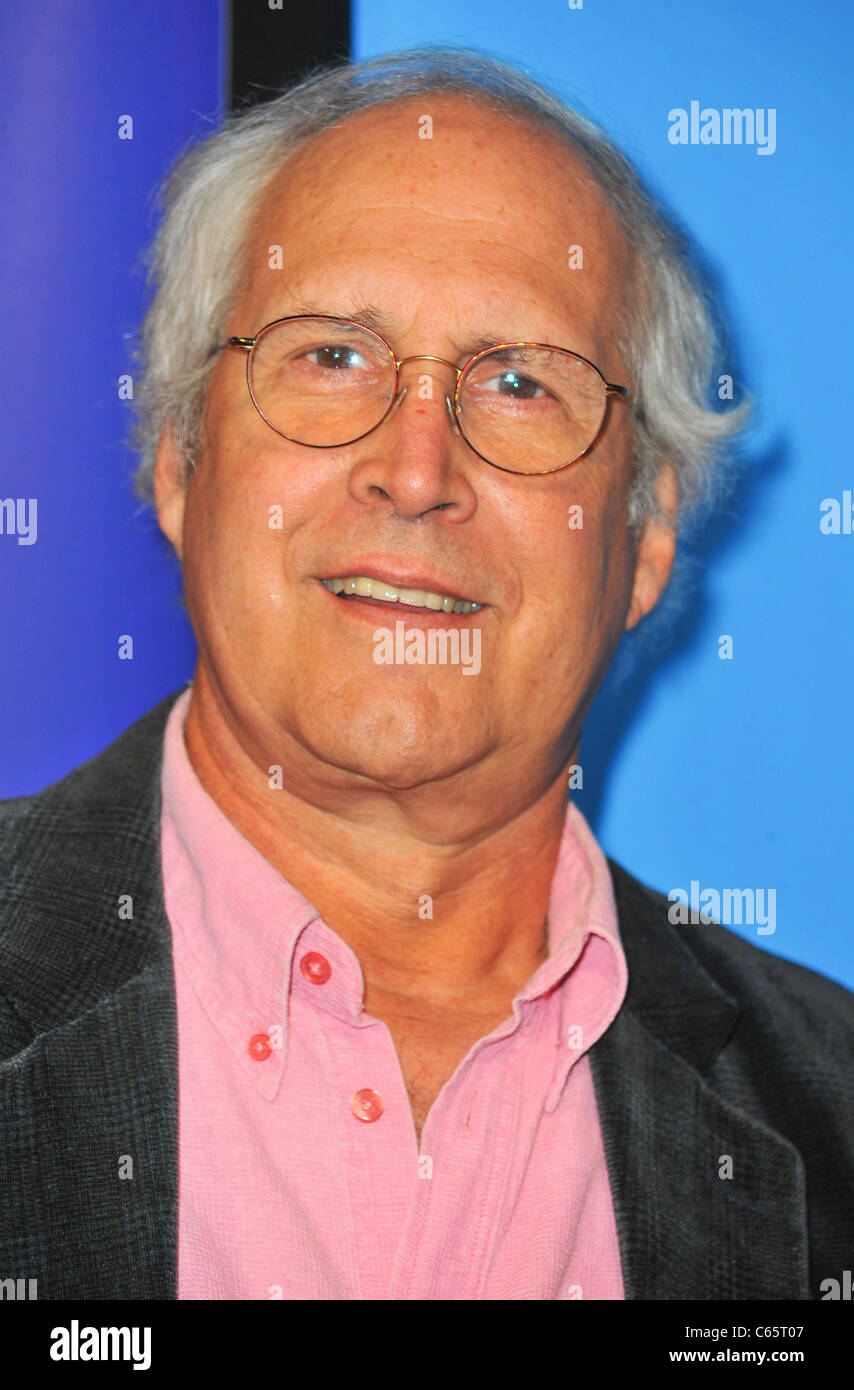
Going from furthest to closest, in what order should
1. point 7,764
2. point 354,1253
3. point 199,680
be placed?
point 7,764, point 199,680, point 354,1253

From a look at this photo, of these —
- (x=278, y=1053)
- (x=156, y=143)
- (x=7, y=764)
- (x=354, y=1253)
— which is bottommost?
(x=354, y=1253)

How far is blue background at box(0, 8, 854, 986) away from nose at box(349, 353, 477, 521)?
59 centimetres

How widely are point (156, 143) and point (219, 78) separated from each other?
14cm

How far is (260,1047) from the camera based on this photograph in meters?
1.49

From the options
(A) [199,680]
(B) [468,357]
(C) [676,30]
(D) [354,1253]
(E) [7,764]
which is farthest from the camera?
(C) [676,30]

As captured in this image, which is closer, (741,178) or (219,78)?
(219,78)

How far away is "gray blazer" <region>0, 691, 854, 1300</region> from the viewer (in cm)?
132

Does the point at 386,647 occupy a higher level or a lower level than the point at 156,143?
lower

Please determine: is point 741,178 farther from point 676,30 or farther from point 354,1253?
point 354,1253

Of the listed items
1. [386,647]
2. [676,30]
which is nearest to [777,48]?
[676,30]

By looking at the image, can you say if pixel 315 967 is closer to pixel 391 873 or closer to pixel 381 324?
pixel 391 873

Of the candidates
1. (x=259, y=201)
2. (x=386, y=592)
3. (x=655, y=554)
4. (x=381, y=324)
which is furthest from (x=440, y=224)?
(x=655, y=554)

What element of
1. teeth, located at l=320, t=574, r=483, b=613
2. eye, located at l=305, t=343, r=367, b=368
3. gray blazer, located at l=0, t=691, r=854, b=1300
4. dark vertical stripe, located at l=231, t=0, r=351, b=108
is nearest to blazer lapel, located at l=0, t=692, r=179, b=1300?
gray blazer, located at l=0, t=691, r=854, b=1300
